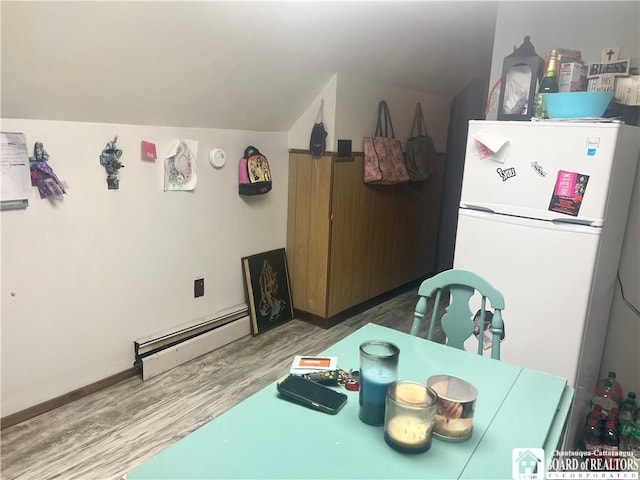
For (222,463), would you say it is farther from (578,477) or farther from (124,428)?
(578,477)

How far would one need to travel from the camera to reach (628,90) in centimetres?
226

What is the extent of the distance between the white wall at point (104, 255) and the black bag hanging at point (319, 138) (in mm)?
364

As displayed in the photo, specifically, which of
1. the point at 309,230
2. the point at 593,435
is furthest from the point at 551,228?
the point at 309,230

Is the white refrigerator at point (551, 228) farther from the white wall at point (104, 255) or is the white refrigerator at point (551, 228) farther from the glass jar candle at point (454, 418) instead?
the white wall at point (104, 255)

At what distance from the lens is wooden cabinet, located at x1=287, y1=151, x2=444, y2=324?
11.5 feet

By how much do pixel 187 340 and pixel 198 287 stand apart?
13.6 inches

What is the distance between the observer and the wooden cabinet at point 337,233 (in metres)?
3.50

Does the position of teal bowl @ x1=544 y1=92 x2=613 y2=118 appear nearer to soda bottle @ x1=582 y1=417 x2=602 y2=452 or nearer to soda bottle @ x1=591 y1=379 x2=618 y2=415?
soda bottle @ x1=591 y1=379 x2=618 y2=415

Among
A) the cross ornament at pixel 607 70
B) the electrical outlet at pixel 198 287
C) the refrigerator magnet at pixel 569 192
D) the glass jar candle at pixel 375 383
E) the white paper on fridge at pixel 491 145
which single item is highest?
the cross ornament at pixel 607 70

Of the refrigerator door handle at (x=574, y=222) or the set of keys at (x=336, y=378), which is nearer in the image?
the set of keys at (x=336, y=378)

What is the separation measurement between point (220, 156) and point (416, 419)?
232 centimetres

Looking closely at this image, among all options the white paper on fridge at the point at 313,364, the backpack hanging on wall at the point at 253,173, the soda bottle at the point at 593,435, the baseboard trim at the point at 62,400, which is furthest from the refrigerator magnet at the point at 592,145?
the baseboard trim at the point at 62,400

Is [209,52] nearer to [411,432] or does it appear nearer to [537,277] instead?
[537,277]

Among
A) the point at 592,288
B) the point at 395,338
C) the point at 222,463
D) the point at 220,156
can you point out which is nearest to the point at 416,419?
the point at 222,463
